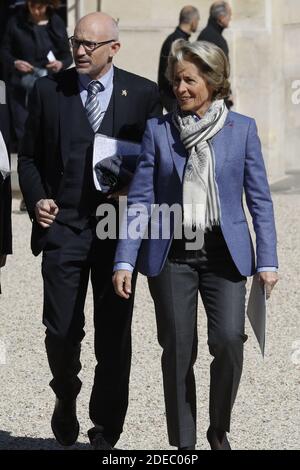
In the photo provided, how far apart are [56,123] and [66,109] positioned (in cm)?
7

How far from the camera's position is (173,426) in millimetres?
5621

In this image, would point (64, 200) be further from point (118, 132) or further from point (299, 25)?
point (299, 25)

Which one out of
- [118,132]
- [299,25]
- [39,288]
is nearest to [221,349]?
[118,132]

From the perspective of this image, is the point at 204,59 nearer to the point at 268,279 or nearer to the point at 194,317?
the point at 268,279

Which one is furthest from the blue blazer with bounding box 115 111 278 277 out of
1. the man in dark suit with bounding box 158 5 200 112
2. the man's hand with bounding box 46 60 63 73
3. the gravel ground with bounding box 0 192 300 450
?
the man in dark suit with bounding box 158 5 200 112

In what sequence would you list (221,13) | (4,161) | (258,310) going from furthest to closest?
1. (221,13)
2. (4,161)
3. (258,310)

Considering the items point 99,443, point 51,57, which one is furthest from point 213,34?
point 99,443

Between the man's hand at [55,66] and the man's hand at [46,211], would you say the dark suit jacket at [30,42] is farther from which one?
the man's hand at [46,211]

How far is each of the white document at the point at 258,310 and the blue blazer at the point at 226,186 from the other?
0.32 ft

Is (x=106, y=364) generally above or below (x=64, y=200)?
below

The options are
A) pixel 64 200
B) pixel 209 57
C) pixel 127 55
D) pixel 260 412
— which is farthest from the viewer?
pixel 127 55

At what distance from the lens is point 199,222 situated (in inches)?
214

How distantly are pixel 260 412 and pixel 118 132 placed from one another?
5.72 feet
